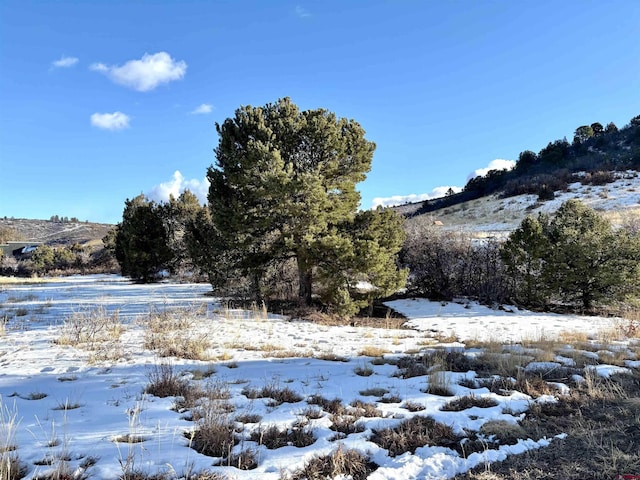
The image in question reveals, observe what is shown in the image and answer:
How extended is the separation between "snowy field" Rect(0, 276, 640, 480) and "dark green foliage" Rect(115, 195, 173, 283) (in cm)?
→ 1413

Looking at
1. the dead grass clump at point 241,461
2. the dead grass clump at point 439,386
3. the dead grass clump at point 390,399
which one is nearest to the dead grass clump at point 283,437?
the dead grass clump at point 241,461

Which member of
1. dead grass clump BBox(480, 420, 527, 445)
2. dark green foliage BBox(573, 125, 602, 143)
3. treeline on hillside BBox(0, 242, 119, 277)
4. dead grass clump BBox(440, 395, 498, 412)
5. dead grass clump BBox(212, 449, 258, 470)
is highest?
dark green foliage BBox(573, 125, 602, 143)

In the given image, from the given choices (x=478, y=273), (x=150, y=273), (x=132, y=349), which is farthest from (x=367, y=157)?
(x=150, y=273)

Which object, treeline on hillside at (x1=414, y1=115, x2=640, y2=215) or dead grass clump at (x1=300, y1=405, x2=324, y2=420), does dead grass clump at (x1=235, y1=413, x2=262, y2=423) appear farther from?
treeline on hillside at (x1=414, y1=115, x2=640, y2=215)

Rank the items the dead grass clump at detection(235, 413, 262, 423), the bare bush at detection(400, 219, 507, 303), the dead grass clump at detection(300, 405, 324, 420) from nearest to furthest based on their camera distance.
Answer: the dead grass clump at detection(235, 413, 262, 423) < the dead grass clump at detection(300, 405, 324, 420) < the bare bush at detection(400, 219, 507, 303)

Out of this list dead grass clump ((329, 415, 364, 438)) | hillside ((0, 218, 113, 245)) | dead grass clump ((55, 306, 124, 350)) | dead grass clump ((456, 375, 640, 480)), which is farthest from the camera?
hillside ((0, 218, 113, 245))

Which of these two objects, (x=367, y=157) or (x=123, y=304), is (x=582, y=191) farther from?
(x=123, y=304)

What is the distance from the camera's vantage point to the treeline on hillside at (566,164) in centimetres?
3444

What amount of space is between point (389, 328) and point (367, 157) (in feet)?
18.3

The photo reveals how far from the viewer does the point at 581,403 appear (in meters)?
4.07

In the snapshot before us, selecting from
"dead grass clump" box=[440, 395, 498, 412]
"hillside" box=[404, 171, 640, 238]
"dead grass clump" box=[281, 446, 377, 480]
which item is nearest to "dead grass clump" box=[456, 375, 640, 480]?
"dead grass clump" box=[440, 395, 498, 412]

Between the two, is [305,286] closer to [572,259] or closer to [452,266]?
[452,266]

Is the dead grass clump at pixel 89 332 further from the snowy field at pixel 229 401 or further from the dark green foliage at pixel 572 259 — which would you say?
the dark green foliage at pixel 572 259

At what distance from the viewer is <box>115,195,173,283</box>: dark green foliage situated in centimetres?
2192
